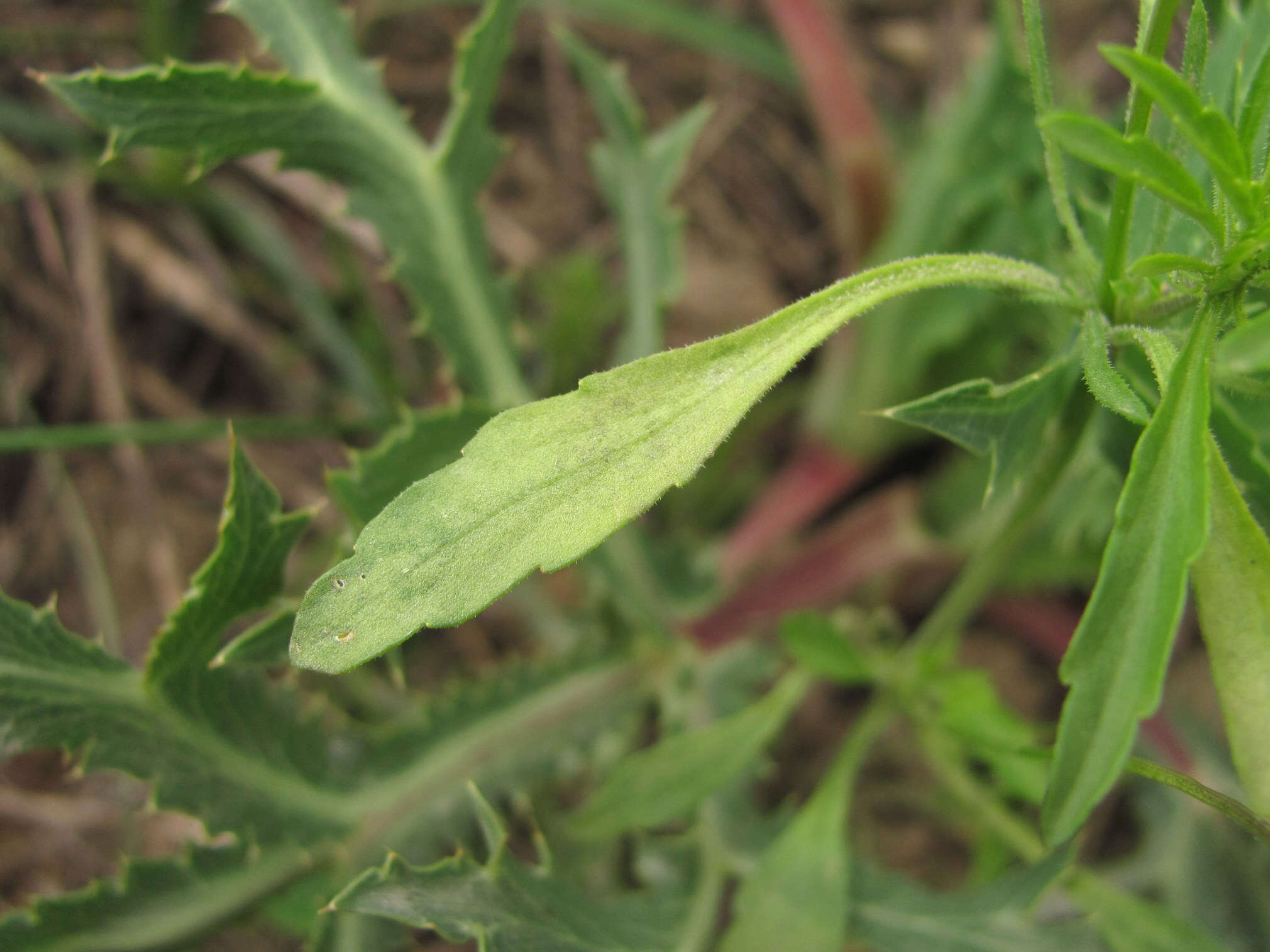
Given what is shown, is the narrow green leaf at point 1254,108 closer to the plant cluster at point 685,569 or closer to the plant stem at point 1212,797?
the plant cluster at point 685,569

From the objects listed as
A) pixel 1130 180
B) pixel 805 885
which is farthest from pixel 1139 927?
pixel 1130 180

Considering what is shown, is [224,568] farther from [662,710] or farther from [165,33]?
[165,33]

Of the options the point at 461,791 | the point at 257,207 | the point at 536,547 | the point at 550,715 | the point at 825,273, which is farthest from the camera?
the point at 825,273

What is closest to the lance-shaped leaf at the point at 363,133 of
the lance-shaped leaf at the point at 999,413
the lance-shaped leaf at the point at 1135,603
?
the lance-shaped leaf at the point at 999,413

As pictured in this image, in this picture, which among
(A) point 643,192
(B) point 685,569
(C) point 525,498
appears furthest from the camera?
(B) point 685,569

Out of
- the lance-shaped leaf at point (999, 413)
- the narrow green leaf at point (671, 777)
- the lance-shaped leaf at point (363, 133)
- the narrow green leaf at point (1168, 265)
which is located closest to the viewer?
the narrow green leaf at point (1168, 265)

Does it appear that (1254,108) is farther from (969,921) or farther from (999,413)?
(969,921)

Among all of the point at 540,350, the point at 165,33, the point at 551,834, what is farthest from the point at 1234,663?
the point at 165,33
